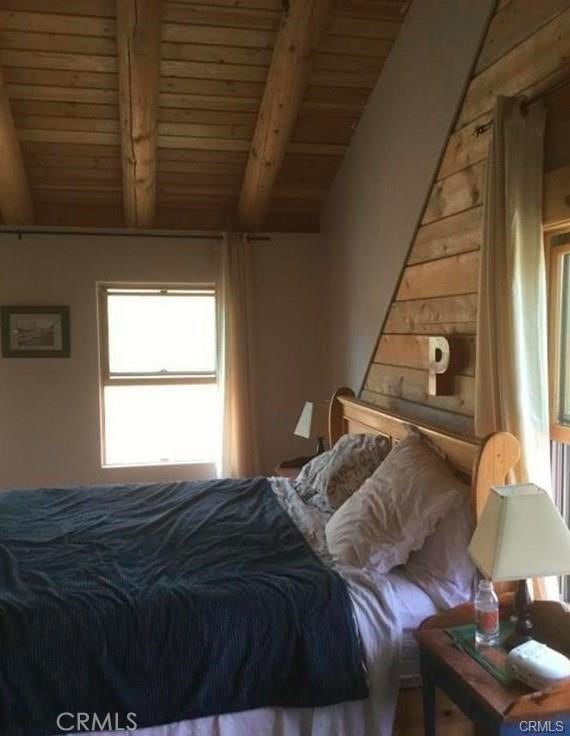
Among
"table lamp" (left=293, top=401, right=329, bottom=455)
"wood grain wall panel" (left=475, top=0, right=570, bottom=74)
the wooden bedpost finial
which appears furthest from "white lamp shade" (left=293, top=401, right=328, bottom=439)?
"wood grain wall panel" (left=475, top=0, right=570, bottom=74)

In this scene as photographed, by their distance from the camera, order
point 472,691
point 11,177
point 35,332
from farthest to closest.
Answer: point 35,332 → point 11,177 → point 472,691

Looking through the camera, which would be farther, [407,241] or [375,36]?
[375,36]

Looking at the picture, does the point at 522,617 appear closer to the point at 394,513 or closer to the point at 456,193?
the point at 394,513

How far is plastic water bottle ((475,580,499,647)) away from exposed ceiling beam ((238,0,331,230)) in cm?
265

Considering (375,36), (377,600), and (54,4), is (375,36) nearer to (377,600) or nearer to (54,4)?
(54,4)

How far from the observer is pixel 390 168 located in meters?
3.44

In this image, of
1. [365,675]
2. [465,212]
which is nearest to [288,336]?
[465,212]

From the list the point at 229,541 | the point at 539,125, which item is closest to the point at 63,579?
the point at 229,541

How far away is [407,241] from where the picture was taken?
320cm

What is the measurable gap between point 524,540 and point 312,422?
2564mm

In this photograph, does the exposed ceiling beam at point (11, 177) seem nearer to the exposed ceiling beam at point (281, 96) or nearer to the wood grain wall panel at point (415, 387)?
the exposed ceiling beam at point (281, 96)

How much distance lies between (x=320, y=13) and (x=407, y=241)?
3.78ft

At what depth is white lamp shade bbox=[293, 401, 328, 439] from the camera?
4035 millimetres

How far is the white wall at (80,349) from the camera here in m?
4.45
